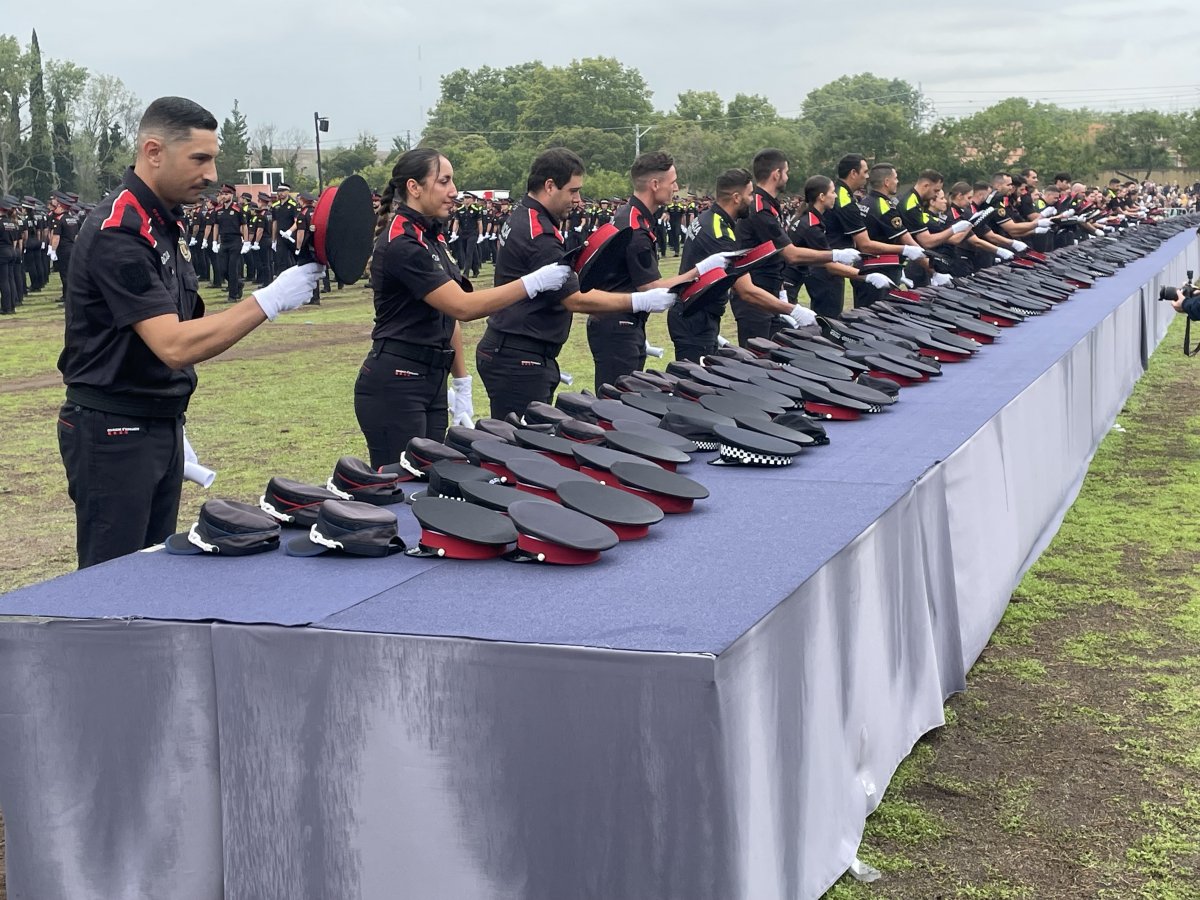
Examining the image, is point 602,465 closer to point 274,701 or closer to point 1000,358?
point 274,701

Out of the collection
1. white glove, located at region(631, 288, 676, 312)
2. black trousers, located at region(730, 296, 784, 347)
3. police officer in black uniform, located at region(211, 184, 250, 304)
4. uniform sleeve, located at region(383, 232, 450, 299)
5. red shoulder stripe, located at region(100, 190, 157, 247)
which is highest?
police officer in black uniform, located at region(211, 184, 250, 304)

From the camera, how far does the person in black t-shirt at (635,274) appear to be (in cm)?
651

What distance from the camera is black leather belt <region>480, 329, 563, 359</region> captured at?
18.4ft

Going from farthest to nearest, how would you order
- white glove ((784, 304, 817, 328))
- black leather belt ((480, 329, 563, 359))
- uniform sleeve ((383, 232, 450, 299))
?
white glove ((784, 304, 817, 328)) < black leather belt ((480, 329, 563, 359)) < uniform sleeve ((383, 232, 450, 299))

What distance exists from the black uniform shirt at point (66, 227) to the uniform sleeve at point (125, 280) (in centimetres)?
1731

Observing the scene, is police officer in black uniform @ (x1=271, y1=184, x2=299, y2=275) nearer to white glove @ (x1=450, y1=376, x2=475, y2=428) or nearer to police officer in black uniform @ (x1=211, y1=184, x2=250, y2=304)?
police officer in black uniform @ (x1=211, y1=184, x2=250, y2=304)

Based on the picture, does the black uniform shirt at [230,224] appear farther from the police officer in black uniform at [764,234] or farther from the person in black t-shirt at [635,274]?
the person in black t-shirt at [635,274]

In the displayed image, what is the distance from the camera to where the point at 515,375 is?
566 centimetres

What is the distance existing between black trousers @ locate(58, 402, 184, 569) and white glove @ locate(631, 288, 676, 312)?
Result: 8.82 feet

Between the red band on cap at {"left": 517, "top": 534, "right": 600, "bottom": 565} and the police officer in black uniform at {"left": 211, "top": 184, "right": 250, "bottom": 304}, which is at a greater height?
the police officer in black uniform at {"left": 211, "top": 184, "right": 250, "bottom": 304}

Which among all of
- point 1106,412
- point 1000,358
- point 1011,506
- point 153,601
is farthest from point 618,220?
point 153,601

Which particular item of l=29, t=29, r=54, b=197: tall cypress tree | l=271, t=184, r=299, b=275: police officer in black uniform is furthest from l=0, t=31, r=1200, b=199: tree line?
l=271, t=184, r=299, b=275: police officer in black uniform

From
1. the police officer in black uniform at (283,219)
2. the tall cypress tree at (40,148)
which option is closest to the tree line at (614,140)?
the tall cypress tree at (40,148)

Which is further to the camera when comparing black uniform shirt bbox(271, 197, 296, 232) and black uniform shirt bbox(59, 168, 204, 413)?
black uniform shirt bbox(271, 197, 296, 232)
